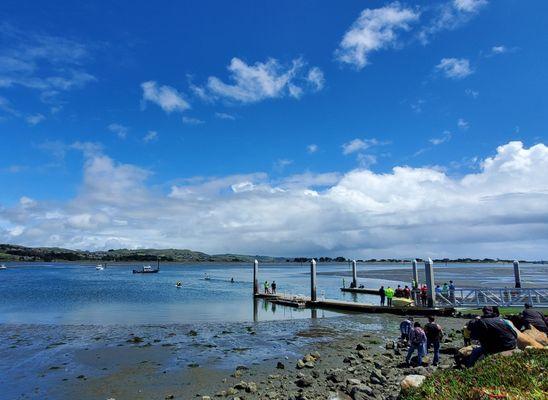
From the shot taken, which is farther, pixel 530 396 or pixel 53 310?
pixel 53 310

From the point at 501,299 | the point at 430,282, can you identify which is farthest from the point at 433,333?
the point at 501,299

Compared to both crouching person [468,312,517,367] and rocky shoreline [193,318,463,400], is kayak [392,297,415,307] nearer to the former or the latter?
rocky shoreline [193,318,463,400]

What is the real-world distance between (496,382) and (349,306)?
1212 inches

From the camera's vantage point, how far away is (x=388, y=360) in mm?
18312

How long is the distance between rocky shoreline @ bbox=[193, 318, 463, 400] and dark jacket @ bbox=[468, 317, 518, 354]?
193 cm

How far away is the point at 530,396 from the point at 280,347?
1743 centimetres

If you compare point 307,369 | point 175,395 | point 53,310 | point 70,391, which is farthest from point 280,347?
point 53,310

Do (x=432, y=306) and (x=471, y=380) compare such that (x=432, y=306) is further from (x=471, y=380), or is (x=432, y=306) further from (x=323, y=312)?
(x=471, y=380)

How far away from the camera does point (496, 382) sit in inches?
290

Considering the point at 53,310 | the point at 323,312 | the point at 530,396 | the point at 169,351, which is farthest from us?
the point at 53,310

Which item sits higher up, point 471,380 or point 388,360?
point 471,380

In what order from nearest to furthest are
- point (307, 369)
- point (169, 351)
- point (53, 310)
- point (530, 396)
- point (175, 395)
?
point (530, 396)
point (175, 395)
point (307, 369)
point (169, 351)
point (53, 310)

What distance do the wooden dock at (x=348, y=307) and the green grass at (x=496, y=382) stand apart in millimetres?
23321

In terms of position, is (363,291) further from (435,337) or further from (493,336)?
(493,336)
